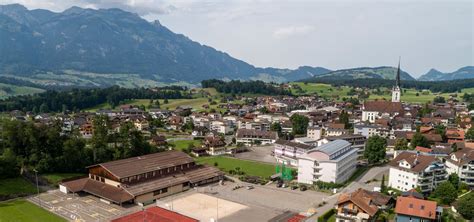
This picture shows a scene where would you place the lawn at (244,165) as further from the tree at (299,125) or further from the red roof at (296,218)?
the tree at (299,125)

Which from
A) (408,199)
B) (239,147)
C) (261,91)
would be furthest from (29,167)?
(261,91)

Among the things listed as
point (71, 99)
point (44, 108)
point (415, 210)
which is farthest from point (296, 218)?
point (71, 99)

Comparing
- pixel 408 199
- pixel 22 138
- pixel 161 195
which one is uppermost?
pixel 22 138

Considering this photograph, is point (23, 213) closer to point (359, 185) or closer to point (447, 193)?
point (359, 185)

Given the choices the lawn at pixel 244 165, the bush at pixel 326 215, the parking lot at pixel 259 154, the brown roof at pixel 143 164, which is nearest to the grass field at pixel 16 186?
the brown roof at pixel 143 164

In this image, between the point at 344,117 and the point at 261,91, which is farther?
the point at 261,91

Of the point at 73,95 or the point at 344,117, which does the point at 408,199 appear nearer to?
the point at 344,117

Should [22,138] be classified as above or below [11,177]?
above
